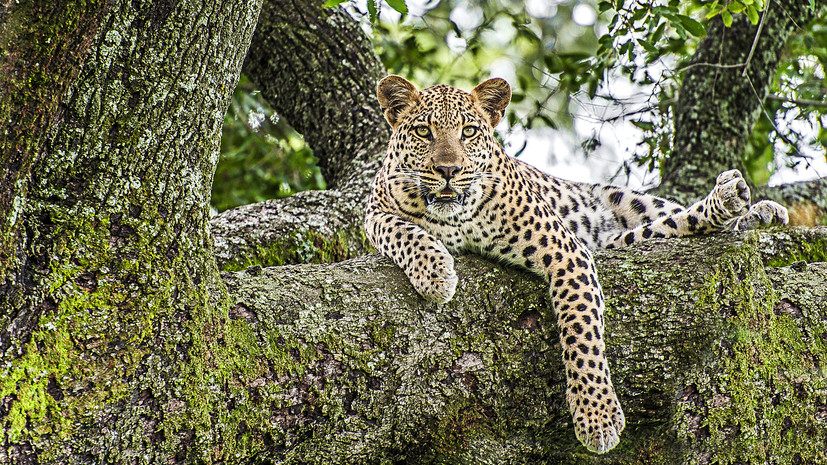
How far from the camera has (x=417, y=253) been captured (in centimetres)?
439

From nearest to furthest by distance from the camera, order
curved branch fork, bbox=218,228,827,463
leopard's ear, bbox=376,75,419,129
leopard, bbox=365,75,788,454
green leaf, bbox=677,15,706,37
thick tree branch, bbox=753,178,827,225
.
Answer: curved branch fork, bbox=218,228,827,463 → leopard, bbox=365,75,788,454 → leopard's ear, bbox=376,75,419,129 → green leaf, bbox=677,15,706,37 → thick tree branch, bbox=753,178,827,225

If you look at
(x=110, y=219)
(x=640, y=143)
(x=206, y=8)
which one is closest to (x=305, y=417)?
(x=110, y=219)

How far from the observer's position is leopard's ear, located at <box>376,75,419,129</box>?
17.1 ft

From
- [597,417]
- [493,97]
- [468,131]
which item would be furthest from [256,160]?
[597,417]

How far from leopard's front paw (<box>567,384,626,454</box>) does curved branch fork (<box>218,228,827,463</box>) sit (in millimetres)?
106

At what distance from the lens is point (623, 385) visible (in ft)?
13.3

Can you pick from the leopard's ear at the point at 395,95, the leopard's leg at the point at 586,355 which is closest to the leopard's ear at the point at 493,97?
the leopard's ear at the point at 395,95

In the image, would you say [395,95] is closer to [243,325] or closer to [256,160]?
[243,325]

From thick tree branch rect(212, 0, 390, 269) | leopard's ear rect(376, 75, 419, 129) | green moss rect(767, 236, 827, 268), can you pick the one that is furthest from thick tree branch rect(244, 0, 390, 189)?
green moss rect(767, 236, 827, 268)

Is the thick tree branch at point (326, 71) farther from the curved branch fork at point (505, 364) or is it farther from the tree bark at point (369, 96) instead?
the curved branch fork at point (505, 364)

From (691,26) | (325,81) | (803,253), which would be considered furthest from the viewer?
(325,81)

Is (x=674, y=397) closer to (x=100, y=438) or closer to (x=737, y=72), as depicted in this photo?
(x=100, y=438)

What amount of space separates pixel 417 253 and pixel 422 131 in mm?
1064

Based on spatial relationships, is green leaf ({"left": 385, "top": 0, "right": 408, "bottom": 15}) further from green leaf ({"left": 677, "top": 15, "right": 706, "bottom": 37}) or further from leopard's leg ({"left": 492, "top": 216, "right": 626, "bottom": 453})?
green leaf ({"left": 677, "top": 15, "right": 706, "bottom": 37})
